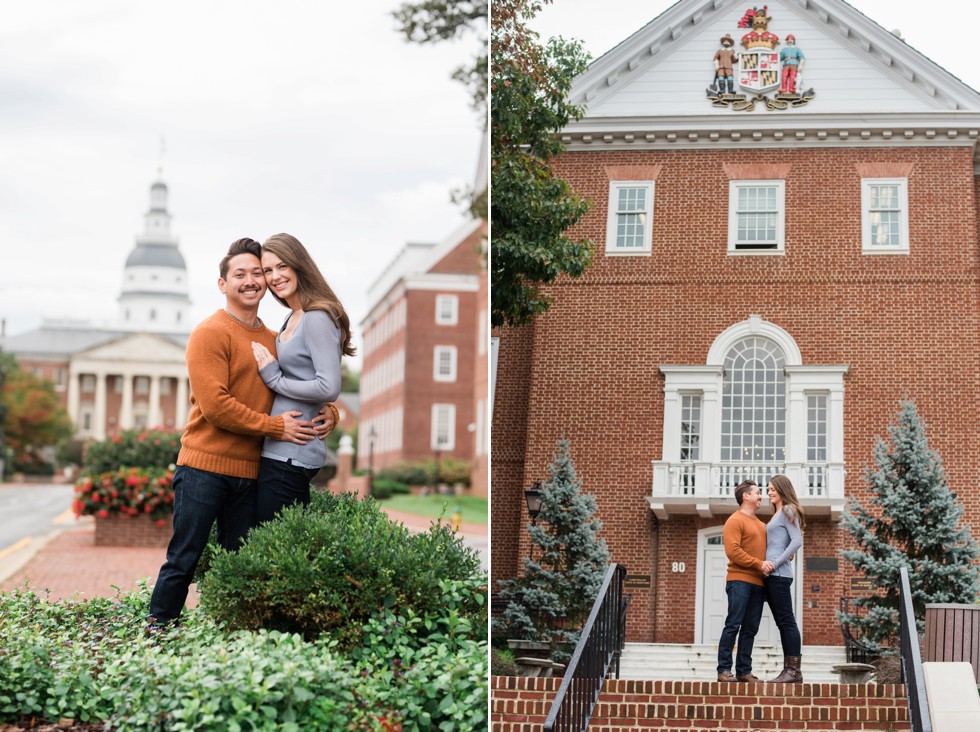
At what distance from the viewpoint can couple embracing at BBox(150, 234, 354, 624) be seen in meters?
5.14

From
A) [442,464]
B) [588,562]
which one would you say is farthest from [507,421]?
[442,464]

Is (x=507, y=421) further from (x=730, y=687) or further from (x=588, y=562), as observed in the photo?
(x=730, y=687)

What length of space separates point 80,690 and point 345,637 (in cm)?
110

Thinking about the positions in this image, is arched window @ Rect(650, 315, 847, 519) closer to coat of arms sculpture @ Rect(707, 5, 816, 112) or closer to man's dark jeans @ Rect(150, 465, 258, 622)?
coat of arms sculpture @ Rect(707, 5, 816, 112)

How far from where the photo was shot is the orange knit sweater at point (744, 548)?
633 centimetres

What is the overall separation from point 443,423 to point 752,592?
142ft

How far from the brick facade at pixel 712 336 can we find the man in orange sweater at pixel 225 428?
2091mm

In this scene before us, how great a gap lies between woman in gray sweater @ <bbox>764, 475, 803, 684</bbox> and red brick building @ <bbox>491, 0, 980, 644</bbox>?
415 mm

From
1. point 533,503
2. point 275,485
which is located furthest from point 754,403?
point 275,485

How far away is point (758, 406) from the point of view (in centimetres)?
717

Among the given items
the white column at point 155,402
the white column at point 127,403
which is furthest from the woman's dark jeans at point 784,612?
the white column at point 127,403

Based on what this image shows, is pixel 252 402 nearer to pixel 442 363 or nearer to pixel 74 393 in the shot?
pixel 442 363

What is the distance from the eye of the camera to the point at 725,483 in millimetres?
7020

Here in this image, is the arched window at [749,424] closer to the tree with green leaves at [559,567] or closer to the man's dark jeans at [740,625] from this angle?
the tree with green leaves at [559,567]
